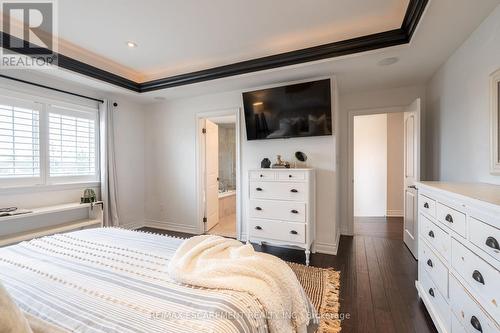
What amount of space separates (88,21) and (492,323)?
11.8ft

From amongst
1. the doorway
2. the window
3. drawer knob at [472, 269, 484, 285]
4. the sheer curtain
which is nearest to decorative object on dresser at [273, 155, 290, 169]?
drawer knob at [472, 269, 484, 285]

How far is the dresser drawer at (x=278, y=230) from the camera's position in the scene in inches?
107

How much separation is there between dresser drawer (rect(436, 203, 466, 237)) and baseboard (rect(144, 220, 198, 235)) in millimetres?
3416

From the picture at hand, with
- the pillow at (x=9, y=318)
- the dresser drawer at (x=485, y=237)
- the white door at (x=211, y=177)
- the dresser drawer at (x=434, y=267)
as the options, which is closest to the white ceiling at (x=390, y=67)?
the white door at (x=211, y=177)

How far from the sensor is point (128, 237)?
180 cm

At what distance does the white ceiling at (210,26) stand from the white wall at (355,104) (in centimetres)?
144

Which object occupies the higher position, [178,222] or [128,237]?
[128,237]

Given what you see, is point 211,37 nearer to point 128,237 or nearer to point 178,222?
point 128,237

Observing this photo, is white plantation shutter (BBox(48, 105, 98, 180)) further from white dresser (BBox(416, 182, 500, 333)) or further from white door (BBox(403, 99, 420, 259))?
white door (BBox(403, 99, 420, 259))

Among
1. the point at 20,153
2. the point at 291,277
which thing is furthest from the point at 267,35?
the point at 20,153

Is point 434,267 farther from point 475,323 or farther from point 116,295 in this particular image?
point 116,295

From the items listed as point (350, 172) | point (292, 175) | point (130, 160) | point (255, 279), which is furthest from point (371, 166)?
point (130, 160)

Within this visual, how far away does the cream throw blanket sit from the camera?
1006 millimetres

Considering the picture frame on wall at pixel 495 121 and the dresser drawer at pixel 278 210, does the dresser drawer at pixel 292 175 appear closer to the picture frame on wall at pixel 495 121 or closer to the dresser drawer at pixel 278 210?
the dresser drawer at pixel 278 210
